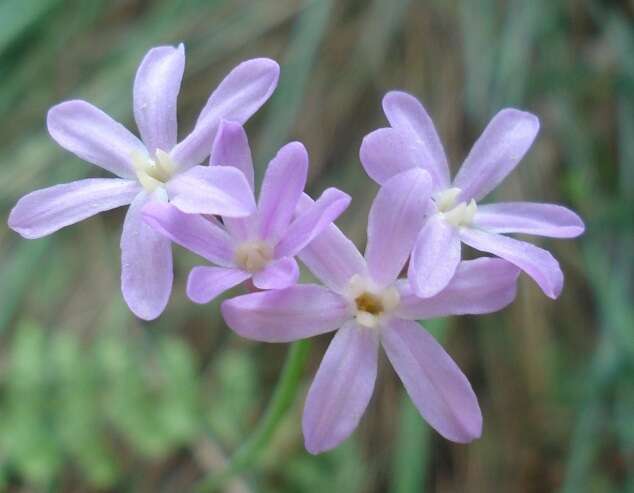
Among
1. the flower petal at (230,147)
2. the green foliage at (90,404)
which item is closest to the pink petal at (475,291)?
the flower petal at (230,147)

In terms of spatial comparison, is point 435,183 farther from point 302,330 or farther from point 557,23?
A: point 557,23

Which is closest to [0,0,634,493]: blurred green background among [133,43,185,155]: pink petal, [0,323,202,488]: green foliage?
[0,323,202,488]: green foliage

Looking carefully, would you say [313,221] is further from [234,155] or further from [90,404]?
[90,404]

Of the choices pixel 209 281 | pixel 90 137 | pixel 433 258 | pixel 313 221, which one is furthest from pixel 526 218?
pixel 90 137

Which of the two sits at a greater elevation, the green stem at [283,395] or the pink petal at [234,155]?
the pink petal at [234,155]

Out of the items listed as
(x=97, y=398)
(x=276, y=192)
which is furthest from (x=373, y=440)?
(x=276, y=192)

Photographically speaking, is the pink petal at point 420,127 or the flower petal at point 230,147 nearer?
the flower petal at point 230,147

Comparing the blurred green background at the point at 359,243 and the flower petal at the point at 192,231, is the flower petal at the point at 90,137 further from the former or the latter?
the blurred green background at the point at 359,243

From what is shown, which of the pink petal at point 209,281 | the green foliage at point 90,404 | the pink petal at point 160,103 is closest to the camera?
the pink petal at point 209,281

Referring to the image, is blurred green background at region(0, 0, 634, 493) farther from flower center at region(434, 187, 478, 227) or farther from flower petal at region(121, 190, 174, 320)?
flower petal at region(121, 190, 174, 320)
